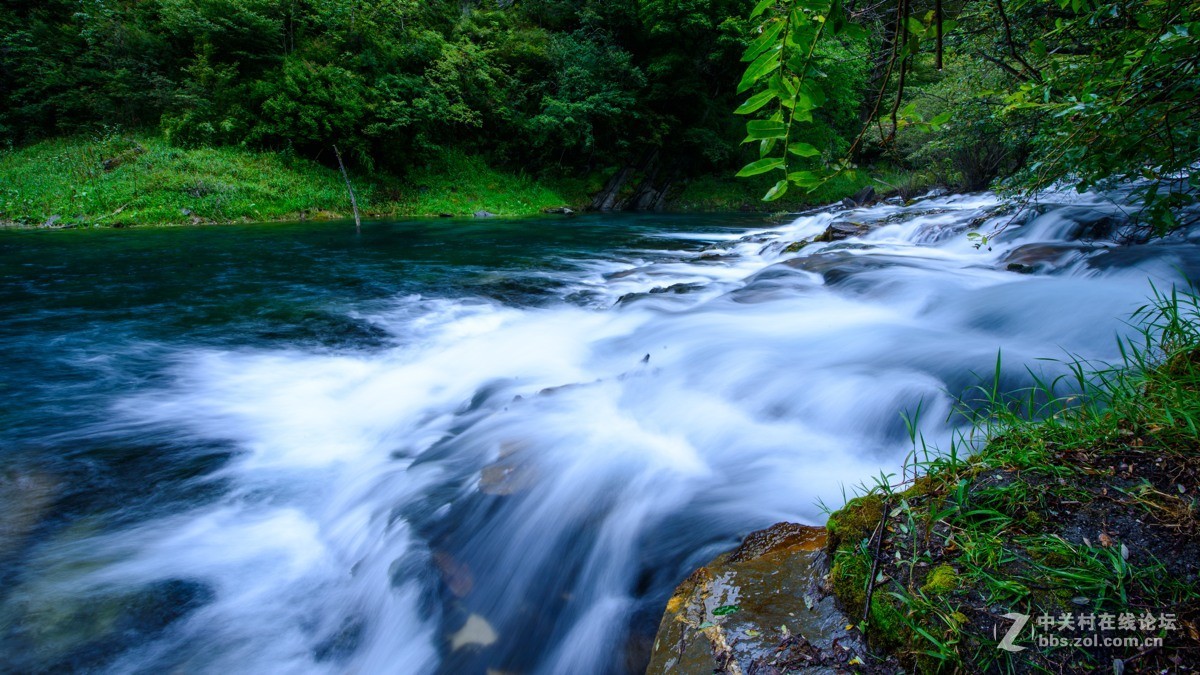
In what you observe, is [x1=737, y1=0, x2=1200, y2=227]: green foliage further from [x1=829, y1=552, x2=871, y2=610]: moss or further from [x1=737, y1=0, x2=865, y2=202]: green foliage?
[x1=829, y1=552, x2=871, y2=610]: moss

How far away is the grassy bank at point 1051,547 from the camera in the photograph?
4.03 ft

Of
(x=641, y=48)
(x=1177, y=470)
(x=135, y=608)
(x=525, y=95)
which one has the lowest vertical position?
(x=135, y=608)

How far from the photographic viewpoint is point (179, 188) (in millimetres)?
15320

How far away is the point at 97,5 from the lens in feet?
Result: 66.0

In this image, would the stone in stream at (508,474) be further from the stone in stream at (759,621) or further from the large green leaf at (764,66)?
the large green leaf at (764,66)

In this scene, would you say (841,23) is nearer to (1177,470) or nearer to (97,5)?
(1177,470)

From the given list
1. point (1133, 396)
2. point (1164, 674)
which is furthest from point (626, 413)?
point (1164, 674)

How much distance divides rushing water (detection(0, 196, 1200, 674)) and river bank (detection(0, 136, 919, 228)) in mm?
8302

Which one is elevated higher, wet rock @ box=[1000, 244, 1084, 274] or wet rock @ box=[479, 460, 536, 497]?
wet rock @ box=[1000, 244, 1084, 274]

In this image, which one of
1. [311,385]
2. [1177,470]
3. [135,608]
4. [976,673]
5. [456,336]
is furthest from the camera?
[456,336]

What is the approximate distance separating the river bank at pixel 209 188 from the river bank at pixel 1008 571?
17.2 m

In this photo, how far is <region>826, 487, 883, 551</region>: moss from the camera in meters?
1.67

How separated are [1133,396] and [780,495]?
1.55 meters

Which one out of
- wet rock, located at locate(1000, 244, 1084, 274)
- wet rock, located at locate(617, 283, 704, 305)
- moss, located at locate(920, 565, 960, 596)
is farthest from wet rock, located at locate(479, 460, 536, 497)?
wet rock, located at locate(1000, 244, 1084, 274)
